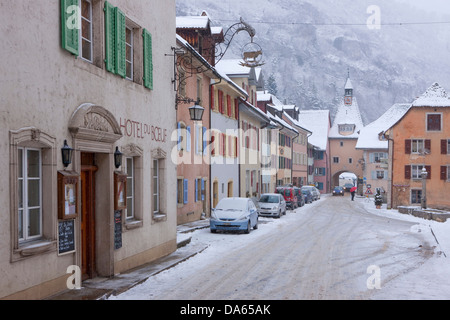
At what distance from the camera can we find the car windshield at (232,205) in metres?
22.5

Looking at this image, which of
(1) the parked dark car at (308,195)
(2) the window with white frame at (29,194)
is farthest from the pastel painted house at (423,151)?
(2) the window with white frame at (29,194)

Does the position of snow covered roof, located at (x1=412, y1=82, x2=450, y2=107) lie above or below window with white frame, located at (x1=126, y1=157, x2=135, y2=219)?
above

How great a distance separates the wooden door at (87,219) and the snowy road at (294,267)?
1186 mm

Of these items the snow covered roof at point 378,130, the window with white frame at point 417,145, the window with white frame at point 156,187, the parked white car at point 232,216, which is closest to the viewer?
the window with white frame at point 156,187

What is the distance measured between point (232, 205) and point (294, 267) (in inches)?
367

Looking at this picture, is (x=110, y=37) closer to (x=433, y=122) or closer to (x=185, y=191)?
(x=185, y=191)

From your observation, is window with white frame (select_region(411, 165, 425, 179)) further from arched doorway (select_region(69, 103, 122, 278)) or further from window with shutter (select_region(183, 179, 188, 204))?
arched doorway (select_region(69, 103, 122, 278))

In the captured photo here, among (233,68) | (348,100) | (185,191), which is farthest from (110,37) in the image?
(348,100)

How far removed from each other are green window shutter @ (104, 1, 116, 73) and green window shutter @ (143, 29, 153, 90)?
179 cm

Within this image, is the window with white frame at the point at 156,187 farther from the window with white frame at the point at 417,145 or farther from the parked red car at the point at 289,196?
the window with white frame at the point at 417,145

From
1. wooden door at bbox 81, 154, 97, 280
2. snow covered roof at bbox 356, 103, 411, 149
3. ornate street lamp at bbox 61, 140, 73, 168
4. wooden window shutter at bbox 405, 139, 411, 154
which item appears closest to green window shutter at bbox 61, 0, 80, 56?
ornate street lamp at bbox 61, 140, 73, 168

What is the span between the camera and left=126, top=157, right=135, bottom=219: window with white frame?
496 inches

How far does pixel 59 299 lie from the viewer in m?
8.70
